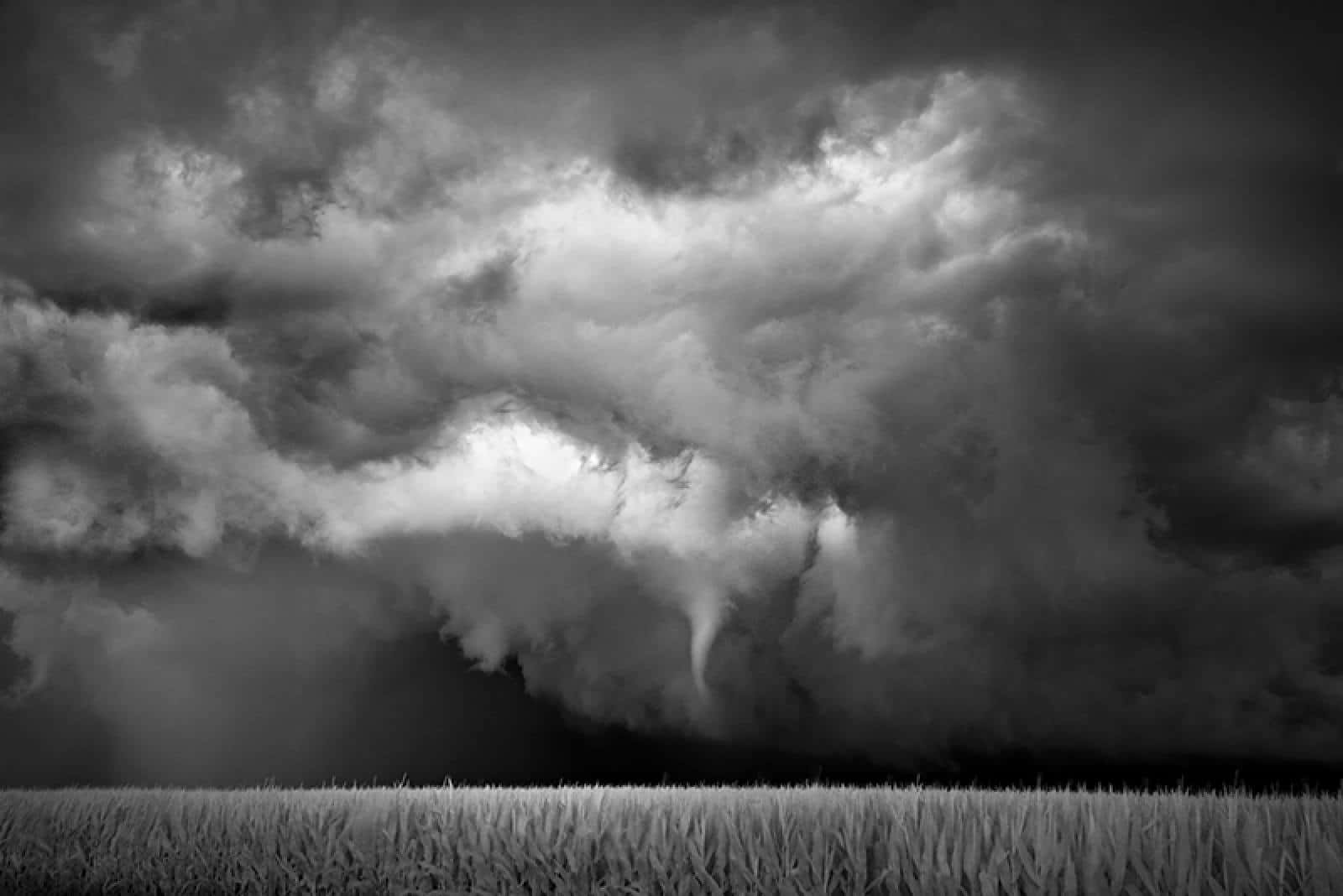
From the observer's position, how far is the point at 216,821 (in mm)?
25297

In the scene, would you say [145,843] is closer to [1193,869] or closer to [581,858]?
[581,858]

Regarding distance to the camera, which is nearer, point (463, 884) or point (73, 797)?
point (463, 884)

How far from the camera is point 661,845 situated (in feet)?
53.7

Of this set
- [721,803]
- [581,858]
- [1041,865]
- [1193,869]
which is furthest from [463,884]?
[1193,869]

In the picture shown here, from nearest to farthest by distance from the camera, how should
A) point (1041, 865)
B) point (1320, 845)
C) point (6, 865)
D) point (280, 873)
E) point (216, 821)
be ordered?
point (1320, 845)
point (1041, 865)
point (280, 873)
point (216, 821)
point (6, 865)

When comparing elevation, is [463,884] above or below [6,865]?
above

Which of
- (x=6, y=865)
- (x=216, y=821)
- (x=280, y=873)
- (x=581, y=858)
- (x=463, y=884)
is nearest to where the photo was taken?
(x=581, y=858)

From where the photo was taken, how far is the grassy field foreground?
37.3 ft

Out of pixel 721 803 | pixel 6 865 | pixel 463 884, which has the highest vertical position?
pixel 721 803

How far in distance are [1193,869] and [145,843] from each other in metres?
24.7

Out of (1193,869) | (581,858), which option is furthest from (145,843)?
(1193,869)

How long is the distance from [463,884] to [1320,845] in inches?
546

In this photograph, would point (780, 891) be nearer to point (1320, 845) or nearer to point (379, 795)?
point (1320, 845)

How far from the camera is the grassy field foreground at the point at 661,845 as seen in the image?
1138 cm
